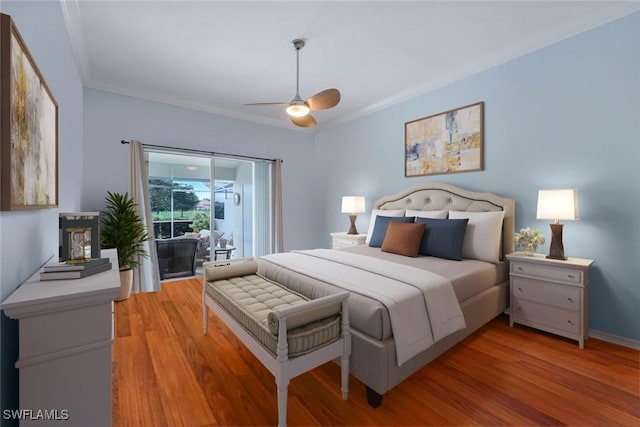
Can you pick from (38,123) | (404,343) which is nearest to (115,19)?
(38,123)

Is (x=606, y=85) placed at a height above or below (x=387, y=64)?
below

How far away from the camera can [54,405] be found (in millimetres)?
990

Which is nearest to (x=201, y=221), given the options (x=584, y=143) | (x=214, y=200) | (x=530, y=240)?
(x=214, y=200)

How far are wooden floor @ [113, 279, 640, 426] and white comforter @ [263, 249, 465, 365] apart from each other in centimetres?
33

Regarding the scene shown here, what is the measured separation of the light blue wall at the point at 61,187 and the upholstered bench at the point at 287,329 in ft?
3.26

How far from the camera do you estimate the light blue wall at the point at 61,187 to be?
1020mm

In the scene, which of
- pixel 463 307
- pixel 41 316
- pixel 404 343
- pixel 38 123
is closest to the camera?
pixel 41 316

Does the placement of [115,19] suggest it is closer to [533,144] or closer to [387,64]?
[387,64]

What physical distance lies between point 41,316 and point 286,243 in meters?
4.28

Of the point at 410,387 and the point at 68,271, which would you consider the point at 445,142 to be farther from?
the point at 68,271

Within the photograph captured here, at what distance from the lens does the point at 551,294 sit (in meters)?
2.37

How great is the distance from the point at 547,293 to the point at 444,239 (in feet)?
3.02

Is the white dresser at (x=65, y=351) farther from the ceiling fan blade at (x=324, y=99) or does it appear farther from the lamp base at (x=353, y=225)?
the lamp base at (x=353, y=225)

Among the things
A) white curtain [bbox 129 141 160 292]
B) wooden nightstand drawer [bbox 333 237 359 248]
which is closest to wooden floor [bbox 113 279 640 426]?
white curtain [bbox 129 141 160 292]
